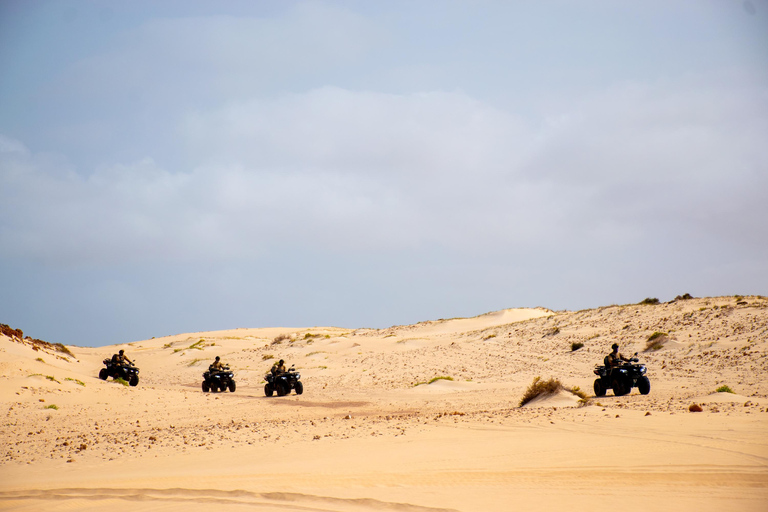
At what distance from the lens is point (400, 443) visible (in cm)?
1028

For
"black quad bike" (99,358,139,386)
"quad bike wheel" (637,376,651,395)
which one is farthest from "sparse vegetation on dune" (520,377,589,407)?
"black quad bike" (99,358,139,386)

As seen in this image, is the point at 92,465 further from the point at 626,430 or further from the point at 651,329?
the point at 651,329

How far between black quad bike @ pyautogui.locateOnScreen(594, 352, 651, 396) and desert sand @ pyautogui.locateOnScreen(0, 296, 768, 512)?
0.36 metres

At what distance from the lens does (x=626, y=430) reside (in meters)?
10.8

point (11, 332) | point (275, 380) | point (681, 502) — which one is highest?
point (11, 332)

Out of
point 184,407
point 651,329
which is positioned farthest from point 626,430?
point 651,329

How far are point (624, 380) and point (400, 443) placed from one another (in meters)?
9.76

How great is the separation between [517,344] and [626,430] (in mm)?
25081

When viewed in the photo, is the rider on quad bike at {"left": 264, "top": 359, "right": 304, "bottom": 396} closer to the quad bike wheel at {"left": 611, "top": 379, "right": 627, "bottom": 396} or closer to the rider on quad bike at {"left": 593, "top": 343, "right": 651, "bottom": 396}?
the rider on quad bike at {"left": 593, "top": 343, "right": 651, "bottom": 396}

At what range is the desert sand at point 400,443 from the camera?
22.6ft

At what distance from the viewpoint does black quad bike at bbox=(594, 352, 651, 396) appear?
17141mm

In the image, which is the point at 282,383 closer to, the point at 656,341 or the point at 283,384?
the point at 283,384

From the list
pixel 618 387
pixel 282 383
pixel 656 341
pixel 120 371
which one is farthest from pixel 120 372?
pixel 656 341

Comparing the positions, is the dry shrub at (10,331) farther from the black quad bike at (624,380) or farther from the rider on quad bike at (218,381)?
the black quad bike at (624,380)
